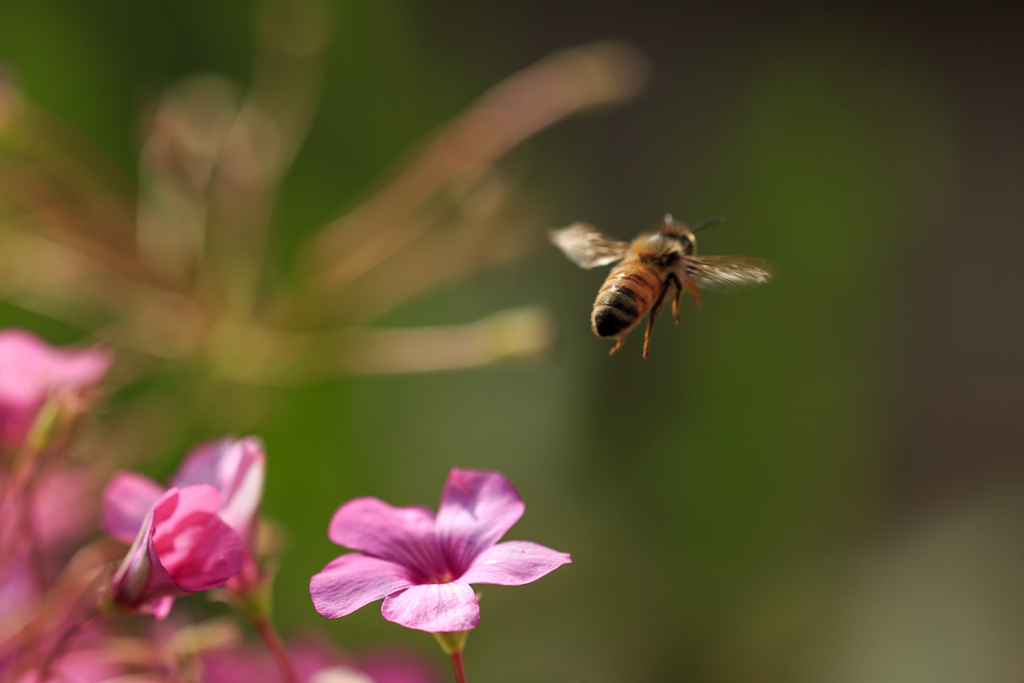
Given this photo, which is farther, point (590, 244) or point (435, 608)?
point (590, 244)

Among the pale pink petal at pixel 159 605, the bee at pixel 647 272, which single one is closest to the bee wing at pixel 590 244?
the bee at pixel 647 272

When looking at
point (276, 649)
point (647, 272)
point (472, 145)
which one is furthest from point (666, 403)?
point (276, 649)

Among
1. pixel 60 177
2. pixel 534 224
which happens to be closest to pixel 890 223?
pixel 534 224

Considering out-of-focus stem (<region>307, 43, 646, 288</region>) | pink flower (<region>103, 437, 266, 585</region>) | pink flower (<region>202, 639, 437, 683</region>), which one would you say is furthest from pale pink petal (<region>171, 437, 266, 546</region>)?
out-of-focus stem (<region>307, 43, 646, 288</region>)

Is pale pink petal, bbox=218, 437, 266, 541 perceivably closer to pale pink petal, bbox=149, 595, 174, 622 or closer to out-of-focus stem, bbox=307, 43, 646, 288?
pale pink petal, bbox=149, 595, 174, 622

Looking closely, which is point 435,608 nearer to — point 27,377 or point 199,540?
point 199,540
